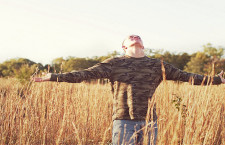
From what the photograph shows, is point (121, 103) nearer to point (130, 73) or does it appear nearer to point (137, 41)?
point (130, 73)

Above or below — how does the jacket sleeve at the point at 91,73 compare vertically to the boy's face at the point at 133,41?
below

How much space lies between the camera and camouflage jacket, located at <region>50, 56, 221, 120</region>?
2.02 meters

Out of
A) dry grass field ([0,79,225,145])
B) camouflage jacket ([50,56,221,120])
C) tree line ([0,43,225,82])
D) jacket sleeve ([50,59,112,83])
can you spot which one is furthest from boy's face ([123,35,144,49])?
tree line ([0,43,225,82])

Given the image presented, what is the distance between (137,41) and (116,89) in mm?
462

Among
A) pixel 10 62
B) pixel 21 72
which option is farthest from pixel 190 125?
pixel 10 62

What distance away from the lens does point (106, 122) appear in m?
4.14

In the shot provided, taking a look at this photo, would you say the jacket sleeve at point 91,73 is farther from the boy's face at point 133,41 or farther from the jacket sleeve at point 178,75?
the jacket sleeve at point 178,75

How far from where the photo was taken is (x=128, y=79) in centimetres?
205

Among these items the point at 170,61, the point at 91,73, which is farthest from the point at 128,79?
the point at 170,61

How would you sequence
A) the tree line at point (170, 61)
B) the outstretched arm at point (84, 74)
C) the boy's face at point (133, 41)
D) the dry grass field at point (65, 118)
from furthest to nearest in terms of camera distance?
the tree line at point (170, 61) < the dry grass field at point (65, 118) < the boy's face at point (133, 41) < the outstretched arm at point (84, 74)

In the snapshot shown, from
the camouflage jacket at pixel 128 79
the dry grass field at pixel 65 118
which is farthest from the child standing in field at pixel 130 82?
the dry grass field at pixel 65 118

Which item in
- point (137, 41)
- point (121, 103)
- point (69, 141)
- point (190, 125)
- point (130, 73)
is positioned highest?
point (137, 41)

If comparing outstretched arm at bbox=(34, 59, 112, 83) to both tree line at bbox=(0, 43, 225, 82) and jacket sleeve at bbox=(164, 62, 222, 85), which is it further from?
tree line at bbox=(0, 43, 225, 82)

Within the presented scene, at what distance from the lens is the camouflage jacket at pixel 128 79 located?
2023mm
